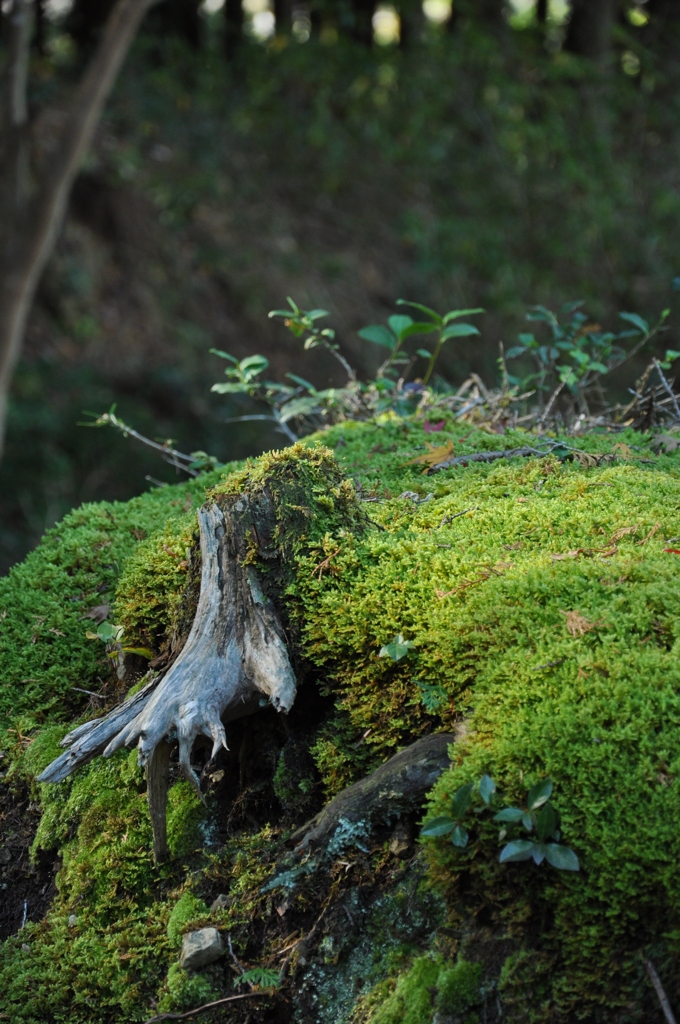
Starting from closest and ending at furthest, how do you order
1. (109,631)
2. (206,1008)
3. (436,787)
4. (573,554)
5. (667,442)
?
(436,787)
(206,1008)
(573,554)
(109,631)
(667,442)

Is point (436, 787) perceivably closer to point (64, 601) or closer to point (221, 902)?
point (221, 902)

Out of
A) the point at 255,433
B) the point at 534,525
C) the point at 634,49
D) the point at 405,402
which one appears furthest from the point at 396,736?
the point at 634,49

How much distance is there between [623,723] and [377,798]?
58 centimetres

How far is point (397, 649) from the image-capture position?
1.99m

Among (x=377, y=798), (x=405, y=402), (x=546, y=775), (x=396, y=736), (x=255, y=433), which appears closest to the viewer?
(x=546, y=775)

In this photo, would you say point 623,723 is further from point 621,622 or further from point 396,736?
point 396,736

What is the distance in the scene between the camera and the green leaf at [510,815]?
1.56m

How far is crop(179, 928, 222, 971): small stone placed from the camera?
6.17ft

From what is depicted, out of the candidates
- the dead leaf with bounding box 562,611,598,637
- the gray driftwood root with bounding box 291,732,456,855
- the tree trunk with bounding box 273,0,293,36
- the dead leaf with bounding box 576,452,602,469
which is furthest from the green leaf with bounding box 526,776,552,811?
the tree trunk with bounding box 273,0,293,36

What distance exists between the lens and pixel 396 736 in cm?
→ 201

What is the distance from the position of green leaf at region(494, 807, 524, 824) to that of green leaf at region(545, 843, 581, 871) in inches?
2.9

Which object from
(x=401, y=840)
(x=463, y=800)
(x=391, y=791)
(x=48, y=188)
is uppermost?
(x=48, y=188)

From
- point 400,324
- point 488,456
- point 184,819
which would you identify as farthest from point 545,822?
point 400,324

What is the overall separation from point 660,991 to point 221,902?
103 centimetres
